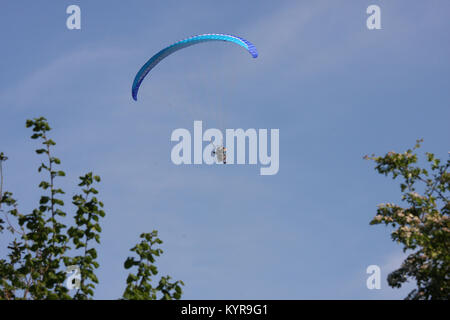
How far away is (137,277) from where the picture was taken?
13062 mm
